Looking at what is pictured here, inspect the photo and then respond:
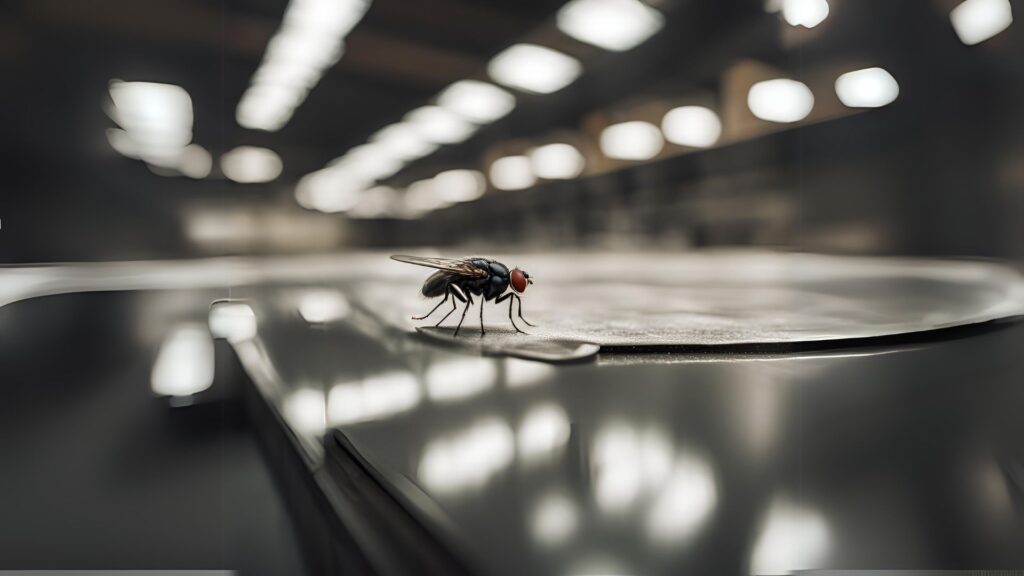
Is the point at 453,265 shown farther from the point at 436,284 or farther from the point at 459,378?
the point at 459,378

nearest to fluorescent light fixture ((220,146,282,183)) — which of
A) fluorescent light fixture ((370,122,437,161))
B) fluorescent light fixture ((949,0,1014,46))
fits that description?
fluorescent light fixture ((370,122,437,161))

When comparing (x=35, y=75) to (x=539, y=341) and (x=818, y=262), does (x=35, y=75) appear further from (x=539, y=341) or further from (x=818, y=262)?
(x=818, y=262)

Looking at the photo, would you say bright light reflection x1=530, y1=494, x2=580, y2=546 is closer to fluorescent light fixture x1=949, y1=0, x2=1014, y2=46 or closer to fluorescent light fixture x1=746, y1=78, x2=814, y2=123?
fluorescent light fixture x1=746, y1=78, x2=814, y2=123

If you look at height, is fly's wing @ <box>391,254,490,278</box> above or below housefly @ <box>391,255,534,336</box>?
above

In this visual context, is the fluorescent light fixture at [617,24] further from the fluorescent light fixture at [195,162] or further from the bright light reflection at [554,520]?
the bright light reflection at [554,520]

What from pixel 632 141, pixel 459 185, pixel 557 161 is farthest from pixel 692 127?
pixel 459 185

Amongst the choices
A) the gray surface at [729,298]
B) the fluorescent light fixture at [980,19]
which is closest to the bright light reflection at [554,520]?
the gray surface at [729,298]
